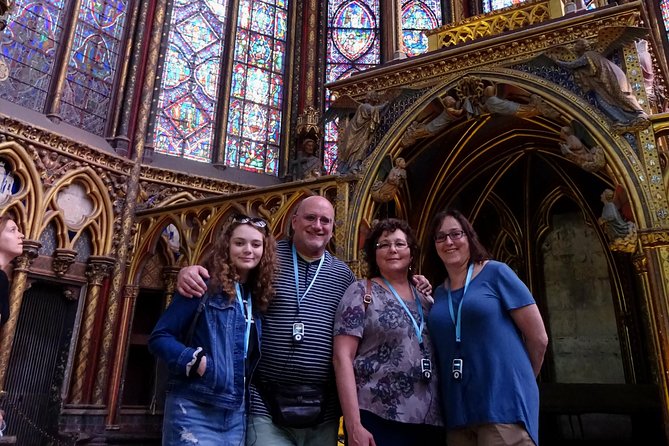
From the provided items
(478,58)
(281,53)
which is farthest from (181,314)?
(281,53)

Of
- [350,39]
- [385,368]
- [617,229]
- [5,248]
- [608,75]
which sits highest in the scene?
[350,39]

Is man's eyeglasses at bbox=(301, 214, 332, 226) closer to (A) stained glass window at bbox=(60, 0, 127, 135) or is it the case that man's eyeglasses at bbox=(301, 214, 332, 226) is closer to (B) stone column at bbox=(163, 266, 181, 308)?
(B) stone column at bbox=(163, 266, 181, 308)

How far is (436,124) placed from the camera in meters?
5.68

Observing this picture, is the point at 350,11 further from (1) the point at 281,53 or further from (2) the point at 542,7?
(2) the point at 542,7

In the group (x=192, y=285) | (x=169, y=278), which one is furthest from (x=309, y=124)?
(x=192, y=285)

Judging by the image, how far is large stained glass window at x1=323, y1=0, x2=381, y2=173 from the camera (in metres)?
11.0

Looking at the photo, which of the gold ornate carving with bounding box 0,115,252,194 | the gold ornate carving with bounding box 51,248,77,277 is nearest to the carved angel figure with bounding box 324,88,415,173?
the gold ornate carving with bounding box 0,115,252,194

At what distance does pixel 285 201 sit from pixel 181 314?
441 centimetres

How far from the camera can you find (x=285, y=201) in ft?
20.4

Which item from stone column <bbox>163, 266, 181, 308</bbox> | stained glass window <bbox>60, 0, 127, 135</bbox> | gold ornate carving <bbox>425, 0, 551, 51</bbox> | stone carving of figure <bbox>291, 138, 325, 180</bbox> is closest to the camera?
gold ornate carving <bbox>425, 0, 551, 51</bbox>

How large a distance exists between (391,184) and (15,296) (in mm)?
4998

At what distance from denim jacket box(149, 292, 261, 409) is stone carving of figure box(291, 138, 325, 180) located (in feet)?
25.4

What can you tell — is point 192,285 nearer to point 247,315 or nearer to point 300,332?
point 247,315

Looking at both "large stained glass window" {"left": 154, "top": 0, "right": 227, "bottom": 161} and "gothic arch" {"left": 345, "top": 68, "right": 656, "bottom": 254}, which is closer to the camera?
"gothic arch" {"left": 345, "top": 68, "right": 656, "bottom": 254}
